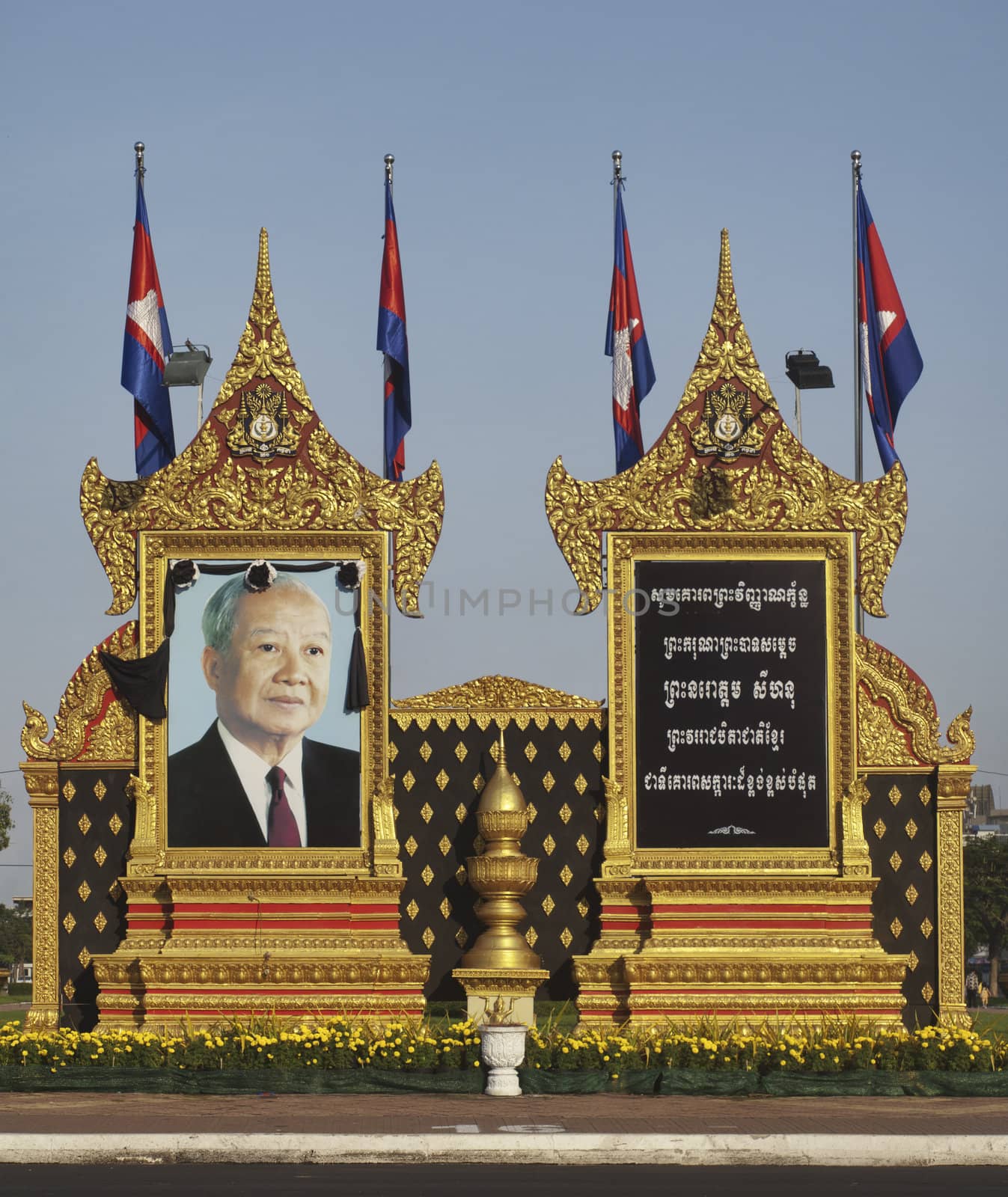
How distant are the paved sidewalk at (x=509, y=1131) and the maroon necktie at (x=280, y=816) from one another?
5.31 metres

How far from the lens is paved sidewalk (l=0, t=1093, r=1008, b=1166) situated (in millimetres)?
16031

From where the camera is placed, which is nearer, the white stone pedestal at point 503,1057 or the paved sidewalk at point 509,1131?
the paved sidewalk at point 509,1131

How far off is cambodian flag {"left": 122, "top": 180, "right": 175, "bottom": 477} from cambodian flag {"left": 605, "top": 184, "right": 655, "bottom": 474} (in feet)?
19.0

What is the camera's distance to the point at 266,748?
79.5 feet

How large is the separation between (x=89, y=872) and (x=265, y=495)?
511 centimetres

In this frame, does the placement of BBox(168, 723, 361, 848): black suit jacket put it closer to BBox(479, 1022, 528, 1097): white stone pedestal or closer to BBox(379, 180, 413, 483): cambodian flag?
BBox(379, 180, 413, 483): cambodian flag

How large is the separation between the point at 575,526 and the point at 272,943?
6.21 m

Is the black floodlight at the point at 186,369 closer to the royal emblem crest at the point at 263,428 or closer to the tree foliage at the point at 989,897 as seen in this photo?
the royal emblem crest at the point at 263,428

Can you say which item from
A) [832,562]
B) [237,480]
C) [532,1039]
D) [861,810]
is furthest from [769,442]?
[532,1039]

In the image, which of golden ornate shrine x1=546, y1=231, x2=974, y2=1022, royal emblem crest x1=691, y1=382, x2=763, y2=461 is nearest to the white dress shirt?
golden ornate shrine x1=546, y1=231, x2=974, y2=1022

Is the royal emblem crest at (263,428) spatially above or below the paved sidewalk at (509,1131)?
above

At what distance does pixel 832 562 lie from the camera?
24.6 m

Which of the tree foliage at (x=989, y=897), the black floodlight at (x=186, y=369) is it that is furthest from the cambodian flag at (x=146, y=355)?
the tree foliage at (x=989, y=897)

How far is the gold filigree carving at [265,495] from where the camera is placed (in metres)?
24.6
